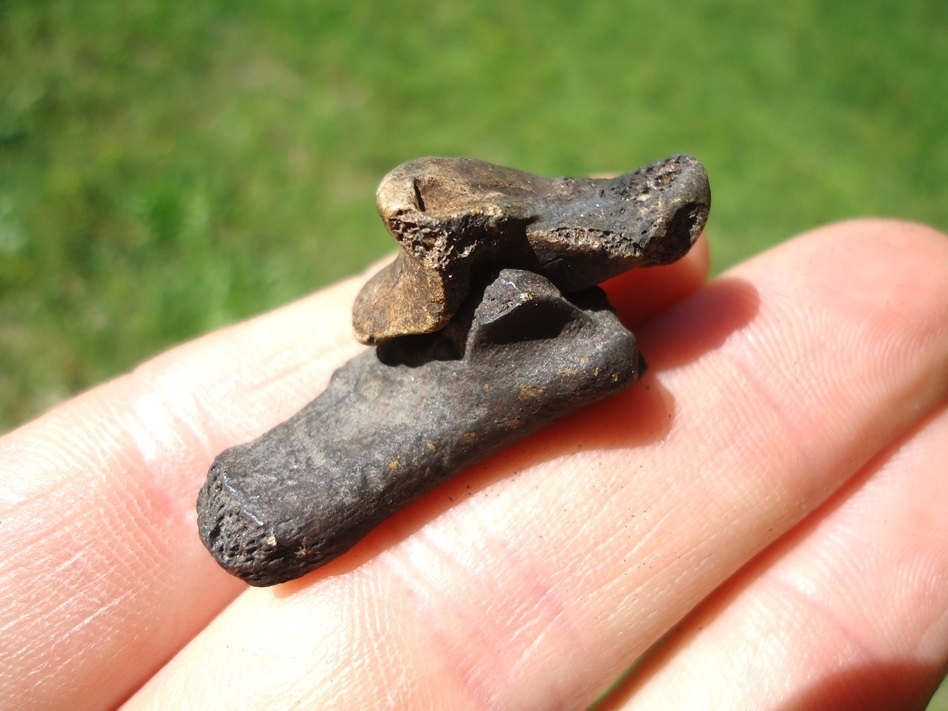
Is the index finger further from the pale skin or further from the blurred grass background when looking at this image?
the blurred grass background

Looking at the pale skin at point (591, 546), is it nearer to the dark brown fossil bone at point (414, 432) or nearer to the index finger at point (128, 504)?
the index finger at point (128, 504)

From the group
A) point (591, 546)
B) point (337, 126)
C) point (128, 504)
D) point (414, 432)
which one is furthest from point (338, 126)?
point (591, 546)

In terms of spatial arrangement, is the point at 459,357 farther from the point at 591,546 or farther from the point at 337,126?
the point at 337,126

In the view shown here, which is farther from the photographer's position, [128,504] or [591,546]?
[128,504]

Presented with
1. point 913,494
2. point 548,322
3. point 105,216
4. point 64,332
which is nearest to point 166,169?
point 105,216

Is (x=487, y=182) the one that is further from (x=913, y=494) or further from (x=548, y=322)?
(x=913, y=494)

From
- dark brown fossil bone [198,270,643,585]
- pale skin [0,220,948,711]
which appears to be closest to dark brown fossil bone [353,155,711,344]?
dark brown fossil bone [198,270,643,585]

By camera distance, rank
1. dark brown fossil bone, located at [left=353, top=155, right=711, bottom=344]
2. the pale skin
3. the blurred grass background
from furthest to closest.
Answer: the blurred grass background, the pale skin, dark brown fossil bone, located at [left=353, top=155, right=711, bottom=344]
